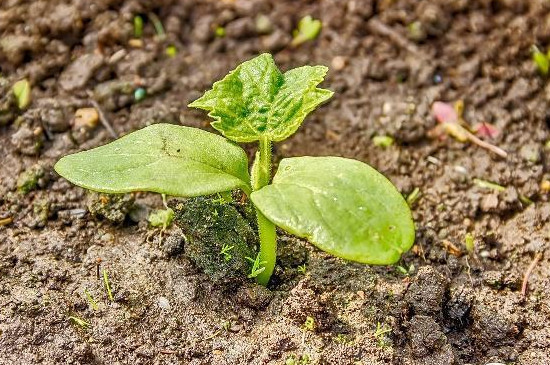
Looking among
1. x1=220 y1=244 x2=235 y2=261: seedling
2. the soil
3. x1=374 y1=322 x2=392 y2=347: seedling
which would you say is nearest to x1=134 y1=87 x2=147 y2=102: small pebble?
the soil

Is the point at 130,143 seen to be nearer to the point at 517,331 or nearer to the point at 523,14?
the point at 517,331

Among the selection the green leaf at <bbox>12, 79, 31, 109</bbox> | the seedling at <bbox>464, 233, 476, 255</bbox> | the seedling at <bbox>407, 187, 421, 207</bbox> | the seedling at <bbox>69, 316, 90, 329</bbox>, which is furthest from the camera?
the green leaf at <bbox>12, 79, 31, 109</bbox>

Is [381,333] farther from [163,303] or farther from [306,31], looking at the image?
[306,31]

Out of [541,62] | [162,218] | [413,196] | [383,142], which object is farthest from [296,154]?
[541,62]

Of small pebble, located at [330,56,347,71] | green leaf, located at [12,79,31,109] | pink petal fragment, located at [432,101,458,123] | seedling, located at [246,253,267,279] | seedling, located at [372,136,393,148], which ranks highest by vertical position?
green leaf, located at [12,79,31,109]

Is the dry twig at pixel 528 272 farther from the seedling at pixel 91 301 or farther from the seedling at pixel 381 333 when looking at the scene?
the seedling at pixel 91 301

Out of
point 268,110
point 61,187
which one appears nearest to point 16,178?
point 61,187

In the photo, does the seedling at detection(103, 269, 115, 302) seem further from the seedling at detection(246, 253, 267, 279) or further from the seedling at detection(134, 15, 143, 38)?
the seedling at detection(134, 15, 143, 38)
